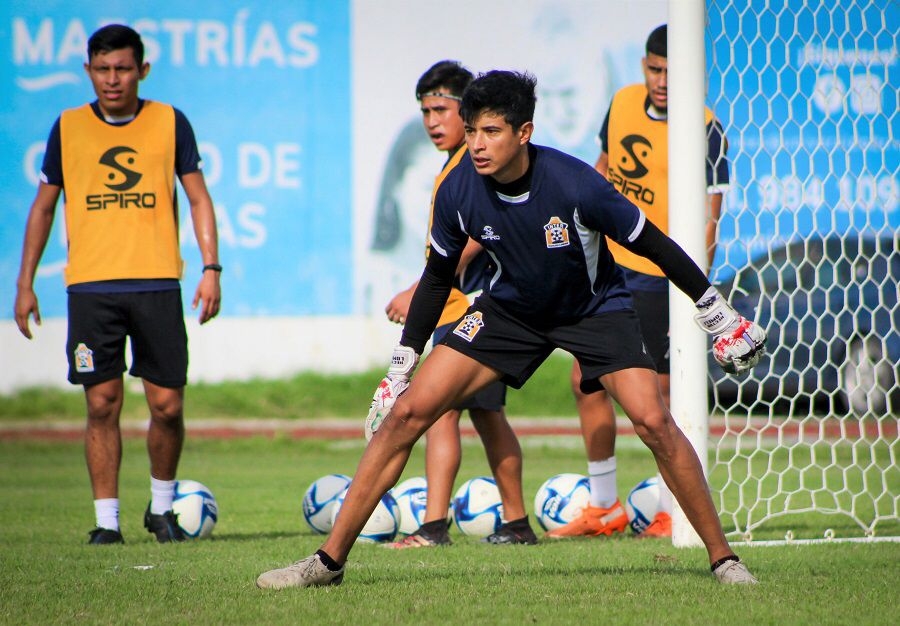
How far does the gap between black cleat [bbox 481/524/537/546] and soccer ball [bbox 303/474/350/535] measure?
3.09ft

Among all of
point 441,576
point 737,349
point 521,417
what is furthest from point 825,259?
point 521,417

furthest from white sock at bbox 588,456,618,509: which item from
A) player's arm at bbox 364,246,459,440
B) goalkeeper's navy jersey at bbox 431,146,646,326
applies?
player's arm at bbox 364,246,459,440

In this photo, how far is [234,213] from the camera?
1619cm

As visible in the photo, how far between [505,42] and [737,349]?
12.5 metres

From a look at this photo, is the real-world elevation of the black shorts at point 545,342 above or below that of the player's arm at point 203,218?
below

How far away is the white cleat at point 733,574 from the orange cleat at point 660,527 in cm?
205

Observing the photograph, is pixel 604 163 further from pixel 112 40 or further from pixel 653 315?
pixel 112 40

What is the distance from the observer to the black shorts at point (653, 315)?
24.3 feet

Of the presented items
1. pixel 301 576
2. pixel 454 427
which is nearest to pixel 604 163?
pixel 454 427

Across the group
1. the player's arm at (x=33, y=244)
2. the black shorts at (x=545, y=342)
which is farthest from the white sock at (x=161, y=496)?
the black shorts at (x=545, y=342)

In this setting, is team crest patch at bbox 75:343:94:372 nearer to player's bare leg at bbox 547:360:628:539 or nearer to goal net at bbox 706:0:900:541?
player's bare leg at bbox 547:360:628:539

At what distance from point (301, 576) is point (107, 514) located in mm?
2314

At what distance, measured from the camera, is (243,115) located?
647 inches

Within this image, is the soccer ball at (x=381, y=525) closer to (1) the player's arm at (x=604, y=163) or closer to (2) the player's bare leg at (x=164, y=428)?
(2) the player's bare leg at (x=164, y=428)
